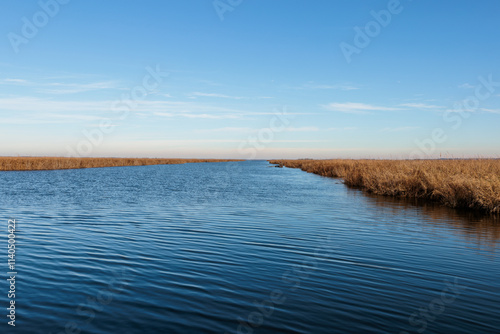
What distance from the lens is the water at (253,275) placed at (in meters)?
5.62

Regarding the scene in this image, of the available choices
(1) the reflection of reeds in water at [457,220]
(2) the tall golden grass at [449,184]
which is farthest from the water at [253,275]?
(2) the tall golden grass at [449,184]

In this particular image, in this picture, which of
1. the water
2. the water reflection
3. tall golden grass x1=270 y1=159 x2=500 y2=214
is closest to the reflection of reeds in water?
the water reflection

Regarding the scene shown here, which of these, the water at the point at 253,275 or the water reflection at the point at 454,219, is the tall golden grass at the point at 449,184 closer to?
the water reflection at the point at 454,219

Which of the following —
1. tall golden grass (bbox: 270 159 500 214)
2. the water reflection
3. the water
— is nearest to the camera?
the water

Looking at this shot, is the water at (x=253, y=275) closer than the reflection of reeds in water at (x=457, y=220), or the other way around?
the water at (x=253, y=275)

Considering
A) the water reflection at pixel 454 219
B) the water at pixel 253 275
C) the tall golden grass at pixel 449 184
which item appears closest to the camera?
the water at pixel 253 275

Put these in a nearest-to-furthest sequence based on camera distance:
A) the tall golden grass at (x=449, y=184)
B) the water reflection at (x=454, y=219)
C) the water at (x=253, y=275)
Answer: the water at (x=253, y=275), the water reflection at (x=454, y=219), the tall golden grass at (x=449, y=184)

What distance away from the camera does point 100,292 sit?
6.69m

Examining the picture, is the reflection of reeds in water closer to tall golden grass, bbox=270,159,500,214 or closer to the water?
the water

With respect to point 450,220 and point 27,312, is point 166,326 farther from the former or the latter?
point 450,220

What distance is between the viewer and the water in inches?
221

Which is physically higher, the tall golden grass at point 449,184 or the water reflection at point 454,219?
the tall golden grass at point 449,184

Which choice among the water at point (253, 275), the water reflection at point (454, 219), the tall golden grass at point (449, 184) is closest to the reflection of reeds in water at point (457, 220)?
the water reflection at point (454, 219)

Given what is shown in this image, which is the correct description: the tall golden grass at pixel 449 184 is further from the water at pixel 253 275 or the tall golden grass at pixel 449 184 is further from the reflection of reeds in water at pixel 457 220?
the water at pixel 253 275
